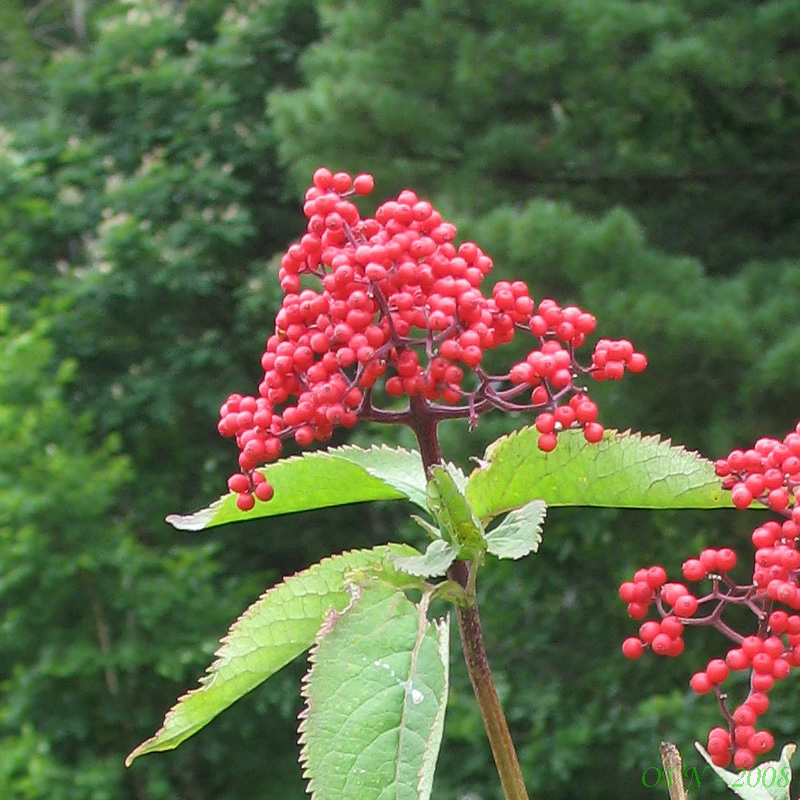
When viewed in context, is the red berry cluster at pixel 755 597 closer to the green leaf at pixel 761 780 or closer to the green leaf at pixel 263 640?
the green leaf at pixel 761 780

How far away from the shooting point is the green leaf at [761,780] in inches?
24.5

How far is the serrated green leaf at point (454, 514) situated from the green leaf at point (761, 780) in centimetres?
17

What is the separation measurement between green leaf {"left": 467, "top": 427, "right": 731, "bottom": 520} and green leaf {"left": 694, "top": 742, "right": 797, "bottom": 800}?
15 cm

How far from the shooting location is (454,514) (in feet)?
2.09

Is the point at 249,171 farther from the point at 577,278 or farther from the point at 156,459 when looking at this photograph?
the point at 577,278

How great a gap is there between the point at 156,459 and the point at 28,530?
4.61 ft

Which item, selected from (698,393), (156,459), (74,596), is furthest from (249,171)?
(698,393)

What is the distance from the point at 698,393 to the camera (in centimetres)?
350

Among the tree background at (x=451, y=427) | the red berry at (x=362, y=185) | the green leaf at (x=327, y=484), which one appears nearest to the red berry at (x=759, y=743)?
the green leaf at (x=327, y=484)

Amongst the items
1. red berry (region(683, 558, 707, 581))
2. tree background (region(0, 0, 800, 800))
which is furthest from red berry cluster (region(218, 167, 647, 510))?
tree background (region(0, 0, 800, 800))

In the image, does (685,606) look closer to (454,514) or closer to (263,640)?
(454,514)

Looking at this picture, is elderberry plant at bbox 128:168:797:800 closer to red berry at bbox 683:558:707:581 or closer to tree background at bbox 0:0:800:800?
red berry at bbox 683:558:707:581

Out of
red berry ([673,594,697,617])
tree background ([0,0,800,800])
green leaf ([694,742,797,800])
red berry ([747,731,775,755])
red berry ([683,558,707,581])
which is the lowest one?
tree background ([0,0,800,800])

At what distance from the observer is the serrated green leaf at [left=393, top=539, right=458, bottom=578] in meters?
0.61
